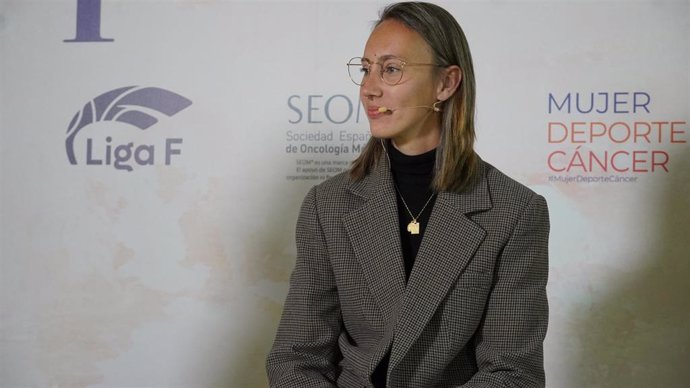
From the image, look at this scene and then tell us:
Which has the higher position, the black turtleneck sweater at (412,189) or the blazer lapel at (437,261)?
the black turtleneck sweater at (412,189)

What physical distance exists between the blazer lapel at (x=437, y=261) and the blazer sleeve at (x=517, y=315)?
0.08m

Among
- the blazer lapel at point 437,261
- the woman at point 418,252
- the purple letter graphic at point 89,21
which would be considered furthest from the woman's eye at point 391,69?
the purple letter graphic at point 89,21

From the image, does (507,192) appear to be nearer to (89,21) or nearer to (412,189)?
(412,189)

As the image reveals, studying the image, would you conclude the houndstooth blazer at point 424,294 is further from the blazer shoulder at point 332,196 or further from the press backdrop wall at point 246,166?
the press backdrop wall at point 246,166

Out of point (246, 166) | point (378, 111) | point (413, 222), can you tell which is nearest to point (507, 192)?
point (413, 222)

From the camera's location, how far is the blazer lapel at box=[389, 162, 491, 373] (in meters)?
1.66

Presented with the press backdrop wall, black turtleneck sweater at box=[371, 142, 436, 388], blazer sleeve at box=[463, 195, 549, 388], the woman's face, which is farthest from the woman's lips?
the press backdrop wall

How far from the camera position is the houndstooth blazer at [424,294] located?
1.66m

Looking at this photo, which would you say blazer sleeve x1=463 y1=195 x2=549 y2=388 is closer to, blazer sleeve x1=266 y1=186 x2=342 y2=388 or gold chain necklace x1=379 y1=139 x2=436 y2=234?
gold chain necklace x1=379 y1=139 x2=436 y2=234

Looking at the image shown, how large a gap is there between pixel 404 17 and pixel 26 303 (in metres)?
1.70

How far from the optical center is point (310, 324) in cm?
175

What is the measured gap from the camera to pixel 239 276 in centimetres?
268

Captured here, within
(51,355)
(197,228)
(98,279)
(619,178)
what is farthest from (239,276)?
(619,178)

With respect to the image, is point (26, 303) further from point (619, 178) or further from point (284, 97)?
point (619, 178)
